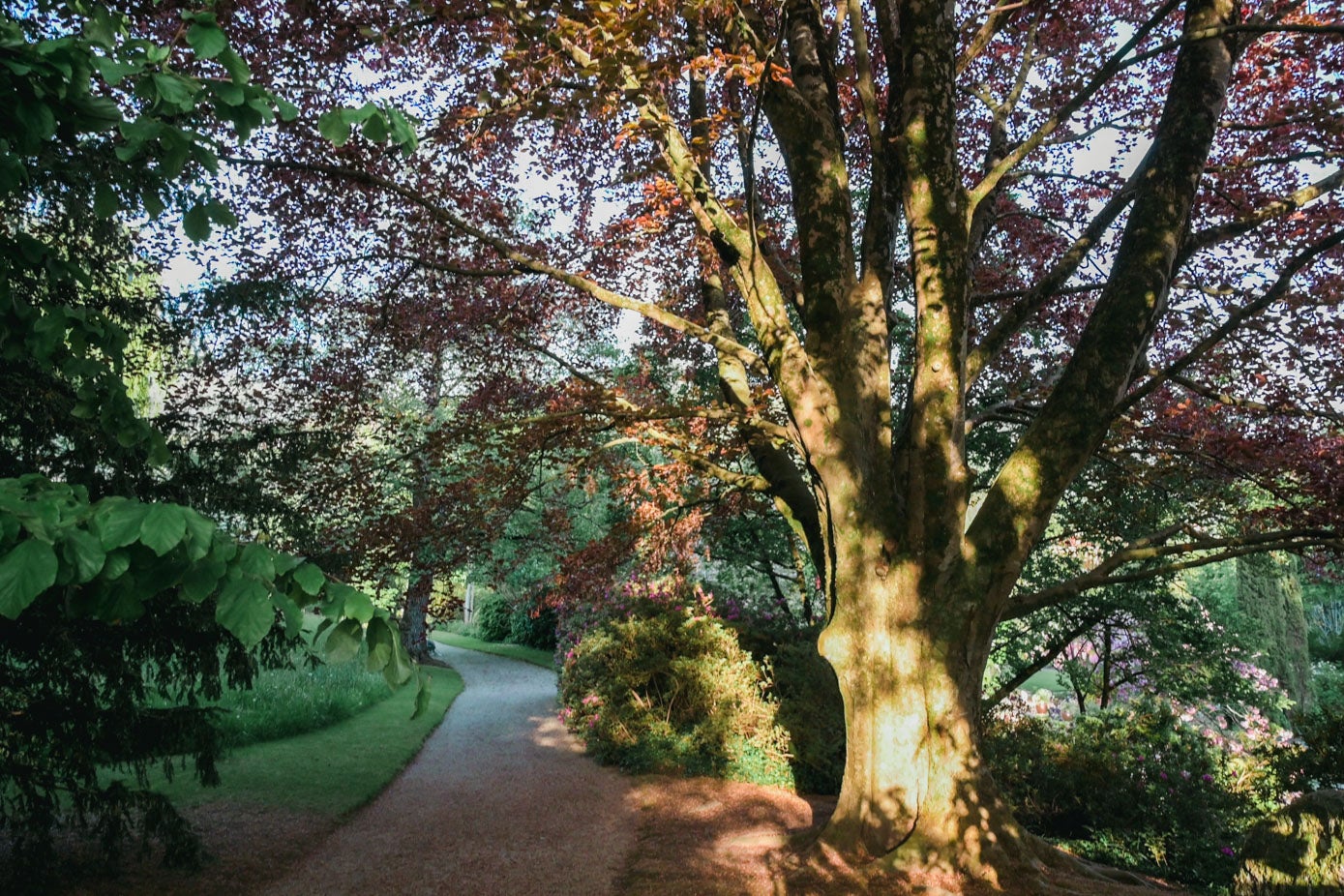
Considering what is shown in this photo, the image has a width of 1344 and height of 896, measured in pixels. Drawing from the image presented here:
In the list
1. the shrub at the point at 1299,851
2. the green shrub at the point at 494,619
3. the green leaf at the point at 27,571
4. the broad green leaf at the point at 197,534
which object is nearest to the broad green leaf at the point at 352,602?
the broad green leaf at the point at 197,534

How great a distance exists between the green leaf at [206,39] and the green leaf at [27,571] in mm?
1200

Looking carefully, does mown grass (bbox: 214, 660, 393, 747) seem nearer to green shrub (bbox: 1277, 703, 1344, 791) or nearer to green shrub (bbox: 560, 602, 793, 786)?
green shrub (bbox: 560, 602, 793, 786)

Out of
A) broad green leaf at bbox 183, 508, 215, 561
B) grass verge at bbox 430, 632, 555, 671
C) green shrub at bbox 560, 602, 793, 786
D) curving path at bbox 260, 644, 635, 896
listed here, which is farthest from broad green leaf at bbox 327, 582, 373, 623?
grass verge at bbox 430, 632, 555, 671

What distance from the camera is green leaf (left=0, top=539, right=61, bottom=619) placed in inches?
57.1

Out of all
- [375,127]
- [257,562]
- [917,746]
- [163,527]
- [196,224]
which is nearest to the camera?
[163,527]

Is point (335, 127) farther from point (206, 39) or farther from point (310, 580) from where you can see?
point (310, 580)

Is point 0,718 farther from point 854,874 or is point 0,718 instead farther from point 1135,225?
point 1135,225

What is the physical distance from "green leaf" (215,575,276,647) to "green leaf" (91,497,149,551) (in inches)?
8.2

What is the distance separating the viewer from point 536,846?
22.8 feet

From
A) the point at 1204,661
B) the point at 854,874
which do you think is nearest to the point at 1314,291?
the point at 1204,661

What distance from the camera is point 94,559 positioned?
1558 mm

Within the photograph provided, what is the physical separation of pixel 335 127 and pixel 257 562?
1150mm

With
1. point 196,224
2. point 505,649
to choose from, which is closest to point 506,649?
point 505,649

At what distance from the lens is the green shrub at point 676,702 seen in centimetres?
970
